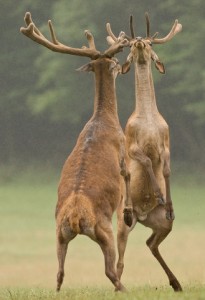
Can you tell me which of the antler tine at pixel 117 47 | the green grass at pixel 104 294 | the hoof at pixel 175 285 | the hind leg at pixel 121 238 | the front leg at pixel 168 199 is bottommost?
the green grass at pixel 104 294

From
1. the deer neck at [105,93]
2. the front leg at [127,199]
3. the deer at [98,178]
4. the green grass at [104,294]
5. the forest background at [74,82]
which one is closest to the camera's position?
the green grass at [104,294]

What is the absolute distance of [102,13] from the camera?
3594cm

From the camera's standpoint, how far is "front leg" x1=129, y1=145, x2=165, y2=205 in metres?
12.5

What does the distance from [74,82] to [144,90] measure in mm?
22428

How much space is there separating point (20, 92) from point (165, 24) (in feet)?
16.1

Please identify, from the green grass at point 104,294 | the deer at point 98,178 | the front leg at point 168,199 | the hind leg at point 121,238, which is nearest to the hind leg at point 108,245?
the deer at point 98,178

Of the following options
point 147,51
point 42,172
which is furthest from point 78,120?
point 147,51

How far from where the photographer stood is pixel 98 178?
38.4 ft

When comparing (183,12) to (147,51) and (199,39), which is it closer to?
(199,39)

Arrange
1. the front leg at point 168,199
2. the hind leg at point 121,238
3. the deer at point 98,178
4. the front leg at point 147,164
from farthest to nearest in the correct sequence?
the hind leg at point 121,238 → the front leg at point 147,164 → the front leg at point 168,199 → the deer at point 98,178

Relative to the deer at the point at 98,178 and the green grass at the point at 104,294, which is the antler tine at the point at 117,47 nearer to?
the deer at the point at 98,178

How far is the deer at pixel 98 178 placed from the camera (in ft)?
37.2

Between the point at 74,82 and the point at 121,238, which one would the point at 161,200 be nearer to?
the point at 121,238

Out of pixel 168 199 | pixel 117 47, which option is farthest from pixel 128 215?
pixel 117 47
